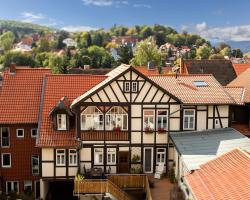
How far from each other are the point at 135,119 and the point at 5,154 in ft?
34.6

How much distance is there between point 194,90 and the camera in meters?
34.9

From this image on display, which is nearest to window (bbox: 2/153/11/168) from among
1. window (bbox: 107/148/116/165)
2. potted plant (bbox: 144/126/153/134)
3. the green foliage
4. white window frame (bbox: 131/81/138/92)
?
window (bbox: 107/148/116/165)

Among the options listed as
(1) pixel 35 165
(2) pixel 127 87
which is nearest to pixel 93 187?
(1) pixel 35 165

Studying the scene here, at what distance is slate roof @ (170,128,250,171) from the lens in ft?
91.7

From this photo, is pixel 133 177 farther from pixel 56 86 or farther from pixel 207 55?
pixel 207 55

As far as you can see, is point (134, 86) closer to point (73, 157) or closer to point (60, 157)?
point (73, 157)

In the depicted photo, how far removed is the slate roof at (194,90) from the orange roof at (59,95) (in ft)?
17.2

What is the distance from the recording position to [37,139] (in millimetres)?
32000

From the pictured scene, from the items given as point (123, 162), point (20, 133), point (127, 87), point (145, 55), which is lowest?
point (123, 162)

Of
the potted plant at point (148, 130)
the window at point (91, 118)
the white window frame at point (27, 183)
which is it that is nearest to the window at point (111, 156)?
the window at point (91, 118)

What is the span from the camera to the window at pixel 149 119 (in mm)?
33031

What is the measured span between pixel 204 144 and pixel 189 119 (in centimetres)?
363

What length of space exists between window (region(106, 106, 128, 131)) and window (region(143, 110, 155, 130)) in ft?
4.54

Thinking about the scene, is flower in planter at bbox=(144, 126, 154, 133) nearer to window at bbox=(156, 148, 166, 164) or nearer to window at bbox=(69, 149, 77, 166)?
window at bbox=(156, 148, 166, 164)
